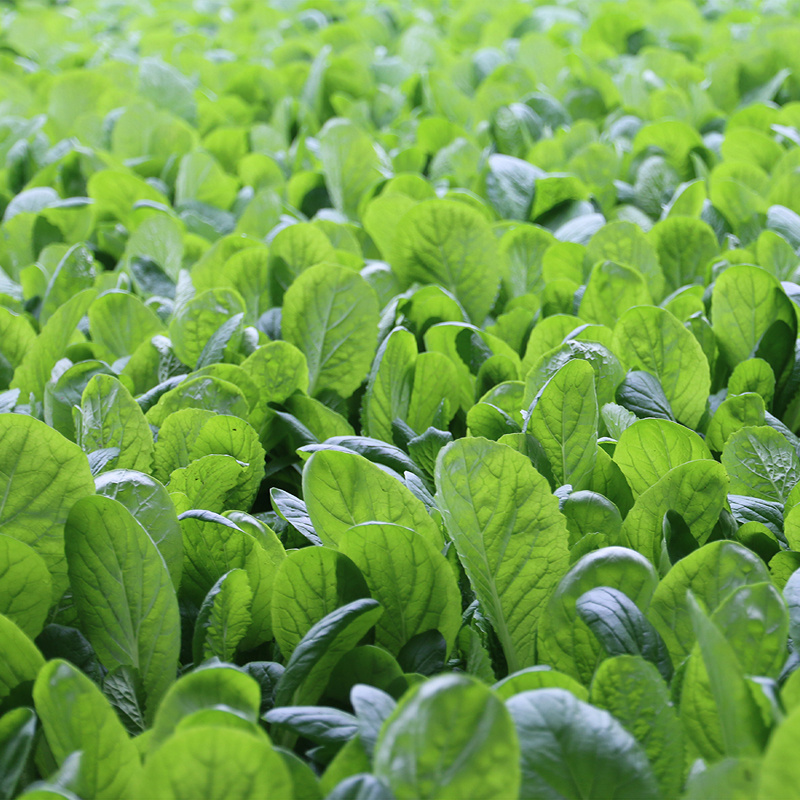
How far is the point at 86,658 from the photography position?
2.90 ft

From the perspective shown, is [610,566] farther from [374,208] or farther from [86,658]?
[374,208]

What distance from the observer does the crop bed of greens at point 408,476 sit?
67cm

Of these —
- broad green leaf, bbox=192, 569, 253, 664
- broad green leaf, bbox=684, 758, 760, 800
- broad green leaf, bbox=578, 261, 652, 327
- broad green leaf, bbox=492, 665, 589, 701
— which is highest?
broad green leaf, bbox=578, 261, 652, 327

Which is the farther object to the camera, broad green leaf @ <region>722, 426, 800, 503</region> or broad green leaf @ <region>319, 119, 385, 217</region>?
broad green leaf @ <region>319, 119, 385, 217</region>

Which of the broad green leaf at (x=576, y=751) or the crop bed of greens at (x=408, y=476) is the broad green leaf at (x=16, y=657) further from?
the broad green leaf at (x=576, y=751)

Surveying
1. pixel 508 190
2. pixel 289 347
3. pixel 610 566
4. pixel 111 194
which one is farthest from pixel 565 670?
pixel 111 194

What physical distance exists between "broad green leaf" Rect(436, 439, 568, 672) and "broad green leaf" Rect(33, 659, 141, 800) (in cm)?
37

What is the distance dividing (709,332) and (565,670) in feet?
2.14

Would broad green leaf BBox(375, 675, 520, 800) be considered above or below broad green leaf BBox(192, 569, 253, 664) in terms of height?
above

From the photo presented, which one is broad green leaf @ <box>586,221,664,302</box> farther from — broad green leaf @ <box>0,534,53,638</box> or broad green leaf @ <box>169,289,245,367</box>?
broad green leaf @ <box>0,534,53,638</box>

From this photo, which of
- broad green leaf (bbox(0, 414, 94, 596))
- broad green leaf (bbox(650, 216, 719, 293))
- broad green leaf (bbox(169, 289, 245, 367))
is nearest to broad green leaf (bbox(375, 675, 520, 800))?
broad green leaf (bbox(0, 414, 94, 596))

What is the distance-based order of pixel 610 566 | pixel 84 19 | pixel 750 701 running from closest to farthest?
pixel 750 701 < pixel 610 566 < pixel 84 19

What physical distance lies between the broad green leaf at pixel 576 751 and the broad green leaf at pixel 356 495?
0.27m

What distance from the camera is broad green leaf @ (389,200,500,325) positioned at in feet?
4.78
